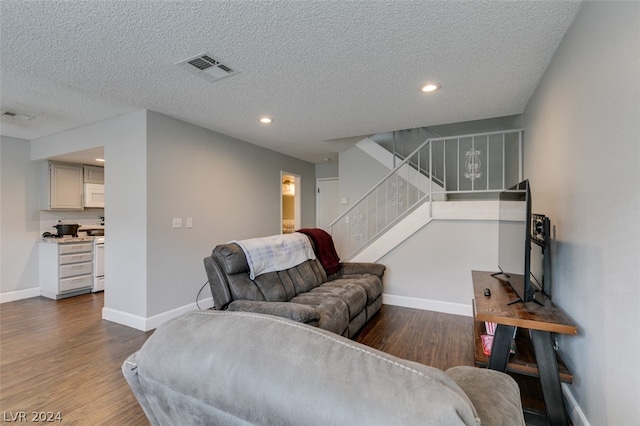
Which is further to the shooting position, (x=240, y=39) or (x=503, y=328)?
(x=240, y=39)

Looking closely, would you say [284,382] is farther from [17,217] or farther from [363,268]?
[17,217]

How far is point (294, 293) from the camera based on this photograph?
111 inches

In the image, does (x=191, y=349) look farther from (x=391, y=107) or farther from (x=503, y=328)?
(x=391, y=107)

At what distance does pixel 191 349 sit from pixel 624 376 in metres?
1.68

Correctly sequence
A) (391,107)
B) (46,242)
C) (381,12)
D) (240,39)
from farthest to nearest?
(46,242) → (391,107) → (240,39) → (381,12)

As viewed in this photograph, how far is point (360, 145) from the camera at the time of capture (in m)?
4.77

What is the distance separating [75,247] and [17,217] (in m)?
0.88

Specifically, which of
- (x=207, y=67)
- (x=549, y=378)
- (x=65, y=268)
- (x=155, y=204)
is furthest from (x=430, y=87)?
(x=65, y=268)

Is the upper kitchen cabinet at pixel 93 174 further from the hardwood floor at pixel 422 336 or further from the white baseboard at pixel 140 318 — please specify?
the hardwood floor at pixel 422 336

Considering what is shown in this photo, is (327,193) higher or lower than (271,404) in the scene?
higher

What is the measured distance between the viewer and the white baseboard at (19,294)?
13.4 ft

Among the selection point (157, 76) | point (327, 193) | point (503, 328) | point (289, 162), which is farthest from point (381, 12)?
point (327, 193)

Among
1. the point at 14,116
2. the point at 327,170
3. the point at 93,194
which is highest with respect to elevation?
the point at 14,116

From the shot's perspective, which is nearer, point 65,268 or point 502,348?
point 502,348
